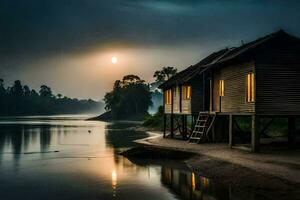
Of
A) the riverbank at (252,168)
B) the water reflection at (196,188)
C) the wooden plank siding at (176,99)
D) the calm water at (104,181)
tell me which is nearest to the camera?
the riverbank at (252,168)

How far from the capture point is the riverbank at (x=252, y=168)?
17.2 m

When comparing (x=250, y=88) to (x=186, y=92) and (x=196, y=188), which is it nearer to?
(x=196, y=188)

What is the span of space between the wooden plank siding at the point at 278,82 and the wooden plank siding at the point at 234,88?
0.67 meters

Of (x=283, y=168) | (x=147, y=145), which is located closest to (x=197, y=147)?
(x=147, y=145)

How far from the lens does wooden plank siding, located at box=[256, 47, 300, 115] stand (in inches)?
1025

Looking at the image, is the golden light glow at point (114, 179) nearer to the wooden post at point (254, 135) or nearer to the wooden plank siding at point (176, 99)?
the wooden post at point (254, 135)

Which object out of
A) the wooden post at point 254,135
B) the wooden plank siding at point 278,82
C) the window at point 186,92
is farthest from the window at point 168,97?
the wooden plank siding at point 278,82

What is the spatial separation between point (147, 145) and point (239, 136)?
27.4 ft

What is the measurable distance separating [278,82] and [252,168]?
26.3ft

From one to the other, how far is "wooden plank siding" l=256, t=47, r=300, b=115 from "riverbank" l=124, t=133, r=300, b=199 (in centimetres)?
295

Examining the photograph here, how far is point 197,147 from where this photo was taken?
30719mm

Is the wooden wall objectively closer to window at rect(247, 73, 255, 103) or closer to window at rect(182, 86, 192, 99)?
window at rect(182, 86, 192, 99)

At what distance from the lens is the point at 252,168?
67.1 ft

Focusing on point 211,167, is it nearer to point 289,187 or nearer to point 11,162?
point 289,187
